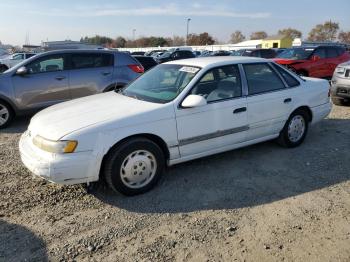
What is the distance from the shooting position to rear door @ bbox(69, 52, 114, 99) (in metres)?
8.00

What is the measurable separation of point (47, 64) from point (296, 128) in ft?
17.6

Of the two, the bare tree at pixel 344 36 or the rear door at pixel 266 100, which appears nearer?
the rear door at pixel 266 100

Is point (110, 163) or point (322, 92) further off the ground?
point (322, 92)

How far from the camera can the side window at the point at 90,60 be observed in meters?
8.16

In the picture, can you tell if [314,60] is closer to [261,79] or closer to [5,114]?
[261,79]

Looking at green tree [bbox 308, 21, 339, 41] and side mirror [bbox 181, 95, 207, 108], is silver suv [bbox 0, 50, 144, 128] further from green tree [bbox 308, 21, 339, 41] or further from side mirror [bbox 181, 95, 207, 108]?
green tree [bbox 308, 21, 339, 41]

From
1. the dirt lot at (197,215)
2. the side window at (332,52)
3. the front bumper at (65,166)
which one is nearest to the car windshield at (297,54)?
the side window at (332,52)

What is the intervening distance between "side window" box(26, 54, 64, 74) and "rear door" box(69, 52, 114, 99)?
247mm

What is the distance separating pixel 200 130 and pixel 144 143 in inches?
31.5

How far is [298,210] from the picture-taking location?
3.79m

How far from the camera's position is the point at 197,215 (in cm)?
372

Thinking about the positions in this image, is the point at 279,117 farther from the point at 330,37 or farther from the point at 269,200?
the point at 330,37

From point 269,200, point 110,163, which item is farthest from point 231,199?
point 110,163

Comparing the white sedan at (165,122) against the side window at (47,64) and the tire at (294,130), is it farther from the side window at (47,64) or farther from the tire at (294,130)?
the side window at (47,64)
